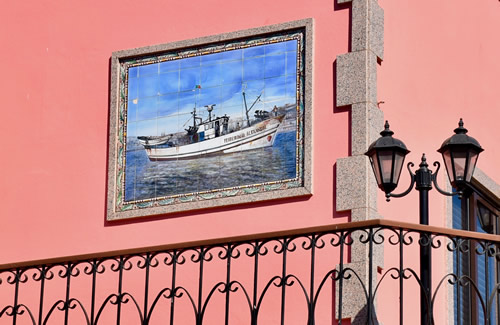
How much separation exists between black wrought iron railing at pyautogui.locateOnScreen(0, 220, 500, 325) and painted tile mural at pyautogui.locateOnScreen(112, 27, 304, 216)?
0.62 m

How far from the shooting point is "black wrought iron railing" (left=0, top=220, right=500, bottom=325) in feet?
34.1

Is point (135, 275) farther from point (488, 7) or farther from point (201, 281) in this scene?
point (488, 7)

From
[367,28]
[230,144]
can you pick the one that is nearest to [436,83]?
[367,28]

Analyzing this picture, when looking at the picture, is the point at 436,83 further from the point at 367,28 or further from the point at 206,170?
the point at 206,170

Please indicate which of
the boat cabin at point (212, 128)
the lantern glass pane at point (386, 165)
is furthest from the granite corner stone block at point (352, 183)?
the boat cabin at point (212, 128)

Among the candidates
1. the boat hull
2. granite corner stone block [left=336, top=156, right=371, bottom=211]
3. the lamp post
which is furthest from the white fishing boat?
the lamp post

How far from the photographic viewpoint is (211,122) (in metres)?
12.1

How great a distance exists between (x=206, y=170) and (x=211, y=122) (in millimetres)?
425

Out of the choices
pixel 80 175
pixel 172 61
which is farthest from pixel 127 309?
pixel 172 61

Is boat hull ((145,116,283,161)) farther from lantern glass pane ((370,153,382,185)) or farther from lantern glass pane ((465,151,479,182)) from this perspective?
lantern glass pane ((465,151,479,182))

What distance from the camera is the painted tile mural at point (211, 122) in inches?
465

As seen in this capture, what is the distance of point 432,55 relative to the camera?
1280 centimetres

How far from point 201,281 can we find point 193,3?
3005 mm

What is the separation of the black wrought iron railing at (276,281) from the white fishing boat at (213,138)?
2.97ft
